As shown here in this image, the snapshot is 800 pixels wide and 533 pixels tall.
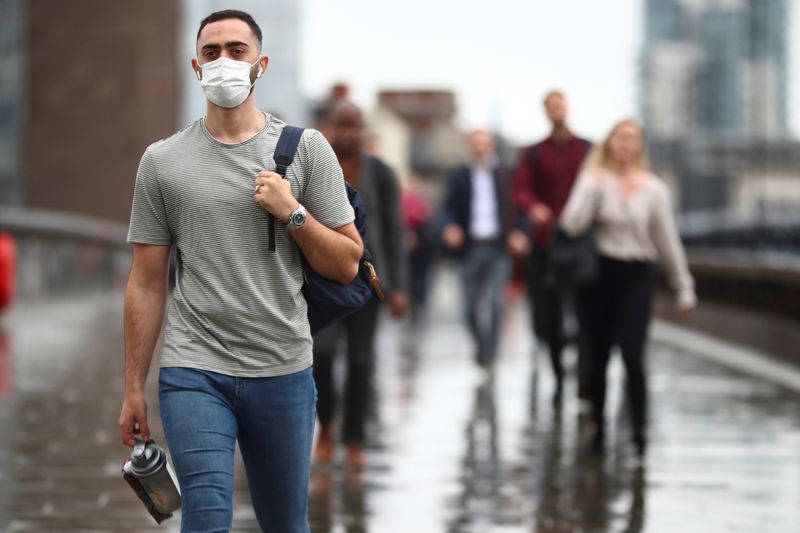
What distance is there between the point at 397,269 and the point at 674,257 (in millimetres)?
1434

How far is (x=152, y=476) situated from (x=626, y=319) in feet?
15.9

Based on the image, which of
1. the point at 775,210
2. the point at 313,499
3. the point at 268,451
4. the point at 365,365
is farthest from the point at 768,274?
the point at 775,210

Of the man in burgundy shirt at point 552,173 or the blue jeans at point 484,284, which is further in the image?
the blue jeans at point 484,284

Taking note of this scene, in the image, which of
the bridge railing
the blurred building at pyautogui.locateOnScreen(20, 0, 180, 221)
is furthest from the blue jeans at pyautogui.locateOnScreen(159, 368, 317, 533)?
the blurred building at pyautogui.locateOnScreen(20, 0, 180, 221)

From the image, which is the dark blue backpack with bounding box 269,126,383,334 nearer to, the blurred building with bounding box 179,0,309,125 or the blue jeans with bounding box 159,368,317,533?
the blue jeans with bounding box 159,368,317,533

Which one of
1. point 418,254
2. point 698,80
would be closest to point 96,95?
point 418,254

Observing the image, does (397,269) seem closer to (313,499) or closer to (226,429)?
(313,499)

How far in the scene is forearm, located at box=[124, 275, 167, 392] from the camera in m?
4.32

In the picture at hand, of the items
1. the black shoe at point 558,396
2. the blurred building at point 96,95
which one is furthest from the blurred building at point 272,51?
the black shoe at point 558,396

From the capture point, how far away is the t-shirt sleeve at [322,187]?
14.2ft

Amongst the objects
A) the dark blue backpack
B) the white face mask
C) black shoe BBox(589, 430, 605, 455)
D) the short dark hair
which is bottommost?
black shoe BBox(589, 430, 605, 455)

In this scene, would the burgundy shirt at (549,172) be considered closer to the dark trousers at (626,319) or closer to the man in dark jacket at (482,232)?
the man in dark jacket at (482,232)

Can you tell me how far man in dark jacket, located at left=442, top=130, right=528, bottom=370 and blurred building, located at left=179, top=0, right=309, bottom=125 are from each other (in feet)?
85.4

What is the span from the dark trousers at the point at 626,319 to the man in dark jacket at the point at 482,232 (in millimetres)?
3688
